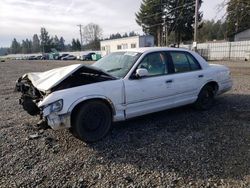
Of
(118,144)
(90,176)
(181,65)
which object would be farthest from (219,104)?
(90,176)

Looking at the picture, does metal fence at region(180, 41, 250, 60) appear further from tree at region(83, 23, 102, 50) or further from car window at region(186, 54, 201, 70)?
tree at region(83, 23, 102, 50)

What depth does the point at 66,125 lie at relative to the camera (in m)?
3.85

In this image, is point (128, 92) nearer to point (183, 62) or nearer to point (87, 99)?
point (87, 99)

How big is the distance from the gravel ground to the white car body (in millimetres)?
432

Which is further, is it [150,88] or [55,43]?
[55,43]

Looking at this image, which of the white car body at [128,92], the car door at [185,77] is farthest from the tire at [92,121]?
the car door at [185,77]

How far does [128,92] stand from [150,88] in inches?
20.0

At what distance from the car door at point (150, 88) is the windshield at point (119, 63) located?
0.63ft

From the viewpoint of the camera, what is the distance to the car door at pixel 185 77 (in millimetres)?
5145

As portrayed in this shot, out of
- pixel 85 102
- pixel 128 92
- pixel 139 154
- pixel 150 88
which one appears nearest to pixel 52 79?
pixel 85 102

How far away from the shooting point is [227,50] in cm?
2905

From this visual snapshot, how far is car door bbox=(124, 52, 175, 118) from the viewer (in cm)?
443

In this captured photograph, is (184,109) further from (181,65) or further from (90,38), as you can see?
(90,38)

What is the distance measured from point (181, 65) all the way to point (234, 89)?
3.98m
